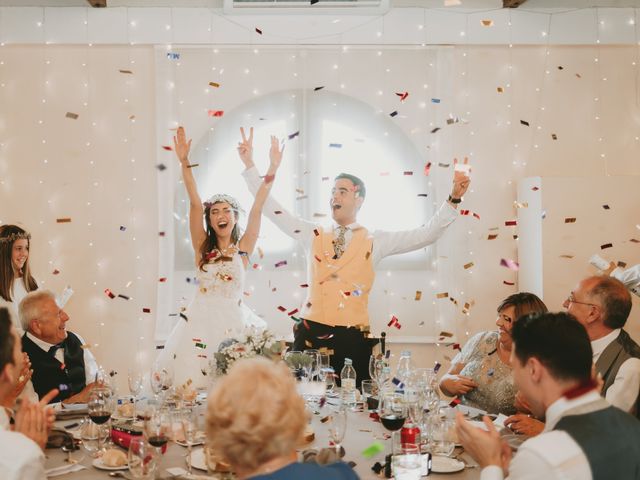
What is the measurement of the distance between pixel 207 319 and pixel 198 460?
225 centimetres

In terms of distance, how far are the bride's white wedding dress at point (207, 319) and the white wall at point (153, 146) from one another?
0.78 metres

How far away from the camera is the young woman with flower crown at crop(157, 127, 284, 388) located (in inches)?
180

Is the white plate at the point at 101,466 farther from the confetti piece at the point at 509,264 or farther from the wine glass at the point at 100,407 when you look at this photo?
the confetti piece at the point at 509,264

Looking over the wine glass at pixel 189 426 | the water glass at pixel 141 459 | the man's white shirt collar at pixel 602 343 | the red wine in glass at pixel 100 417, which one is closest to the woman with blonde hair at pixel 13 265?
the red wine in glass at pixel 100 417

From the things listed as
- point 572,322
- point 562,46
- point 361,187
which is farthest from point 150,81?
point 572,322

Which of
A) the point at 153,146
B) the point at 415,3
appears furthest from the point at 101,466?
the point at 415,3

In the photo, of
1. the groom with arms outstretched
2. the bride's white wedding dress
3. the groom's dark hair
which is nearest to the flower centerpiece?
the groom with arms outstretched

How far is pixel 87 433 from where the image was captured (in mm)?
2592

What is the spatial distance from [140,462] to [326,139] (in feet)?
12.0

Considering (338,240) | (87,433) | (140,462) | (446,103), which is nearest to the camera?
(140,462)

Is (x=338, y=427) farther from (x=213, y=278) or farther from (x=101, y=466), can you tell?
(x=213, y=278)

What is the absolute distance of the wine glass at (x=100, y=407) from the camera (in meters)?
2.51

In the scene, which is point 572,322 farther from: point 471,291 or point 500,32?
point 500,32

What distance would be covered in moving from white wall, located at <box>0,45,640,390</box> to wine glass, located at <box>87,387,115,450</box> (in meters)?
2.86
